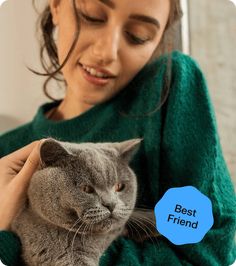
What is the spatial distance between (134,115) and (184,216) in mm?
163

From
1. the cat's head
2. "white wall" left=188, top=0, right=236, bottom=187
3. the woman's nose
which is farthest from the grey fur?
"white wall" left=188, top=0, right=236, bottom=187

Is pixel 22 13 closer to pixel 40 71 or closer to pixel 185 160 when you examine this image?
pixel 40 71

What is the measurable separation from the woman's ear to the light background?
0.08 ft

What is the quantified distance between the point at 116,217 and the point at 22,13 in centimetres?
33

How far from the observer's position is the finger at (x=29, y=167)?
1.52 feet

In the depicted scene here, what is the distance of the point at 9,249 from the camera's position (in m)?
0.47

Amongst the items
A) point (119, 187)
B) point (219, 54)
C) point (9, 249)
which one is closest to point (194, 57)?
point (219, 54)

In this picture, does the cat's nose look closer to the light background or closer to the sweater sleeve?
the sweater sleeve

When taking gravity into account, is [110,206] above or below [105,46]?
below

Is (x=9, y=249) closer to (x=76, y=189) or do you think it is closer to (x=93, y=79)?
(x=76, y=189)

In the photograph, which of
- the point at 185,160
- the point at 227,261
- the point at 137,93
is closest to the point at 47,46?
the point at 137,93

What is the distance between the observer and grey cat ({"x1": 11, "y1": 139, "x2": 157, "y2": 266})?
45 centimetres

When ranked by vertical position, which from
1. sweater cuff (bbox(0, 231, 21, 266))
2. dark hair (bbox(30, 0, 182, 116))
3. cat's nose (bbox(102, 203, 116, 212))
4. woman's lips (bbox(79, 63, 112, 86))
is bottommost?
sweater cuff (bbox(0, 231, 21, 266))

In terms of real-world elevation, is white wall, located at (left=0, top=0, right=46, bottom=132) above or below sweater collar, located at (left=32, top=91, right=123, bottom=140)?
above
